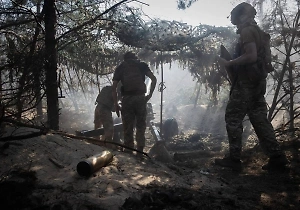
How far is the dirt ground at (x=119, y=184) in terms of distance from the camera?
80.7 inches

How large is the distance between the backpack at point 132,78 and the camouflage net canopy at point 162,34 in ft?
4.00

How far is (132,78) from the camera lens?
4543 mm

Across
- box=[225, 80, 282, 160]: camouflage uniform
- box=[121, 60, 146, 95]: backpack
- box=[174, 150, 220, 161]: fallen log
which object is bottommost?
box=[174, 150, 220, 161]: fallen log

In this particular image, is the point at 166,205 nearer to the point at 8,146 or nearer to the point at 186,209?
the point at 186,209

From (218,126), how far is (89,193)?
14.2 m

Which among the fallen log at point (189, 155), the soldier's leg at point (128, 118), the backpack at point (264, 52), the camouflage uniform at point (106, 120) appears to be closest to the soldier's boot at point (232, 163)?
the backpack at point (264, 52)

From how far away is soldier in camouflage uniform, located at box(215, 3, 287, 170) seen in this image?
3.32m

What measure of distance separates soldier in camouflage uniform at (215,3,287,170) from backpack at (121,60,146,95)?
1567 mm

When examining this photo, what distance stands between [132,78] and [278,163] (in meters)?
2.68

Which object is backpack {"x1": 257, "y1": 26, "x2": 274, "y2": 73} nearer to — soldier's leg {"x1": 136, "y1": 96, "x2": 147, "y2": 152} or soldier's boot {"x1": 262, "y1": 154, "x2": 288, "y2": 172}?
soldier's boot {"x1": 262, "y1": 154, "x2": 288, "y2": 172}

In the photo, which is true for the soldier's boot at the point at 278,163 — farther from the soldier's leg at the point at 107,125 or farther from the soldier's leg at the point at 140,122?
the soldier's leg at the point at 107,125

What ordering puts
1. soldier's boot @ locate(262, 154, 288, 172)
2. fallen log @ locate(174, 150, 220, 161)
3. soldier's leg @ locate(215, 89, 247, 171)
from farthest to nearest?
fallen log @ locate(174, 150, 220, 161) < soldier's leg @ locate(215, 89, 247, 171) < soldier's boot @ locate(262, 154, 288, 172)

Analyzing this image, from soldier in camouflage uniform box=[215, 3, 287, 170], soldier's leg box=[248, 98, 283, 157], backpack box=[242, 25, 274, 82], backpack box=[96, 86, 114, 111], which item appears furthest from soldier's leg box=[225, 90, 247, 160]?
backpack box=[96, 86, 114, 111]

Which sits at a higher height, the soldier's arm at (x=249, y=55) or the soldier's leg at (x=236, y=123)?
the soldier's arm at (x=249, y=55)
